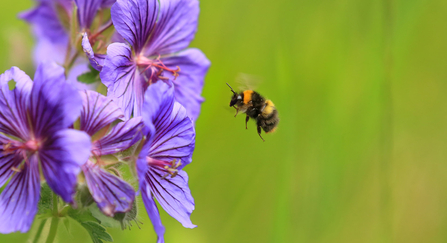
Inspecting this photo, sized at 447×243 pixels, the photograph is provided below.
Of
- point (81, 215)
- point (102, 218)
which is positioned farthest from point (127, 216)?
point (81, 215)

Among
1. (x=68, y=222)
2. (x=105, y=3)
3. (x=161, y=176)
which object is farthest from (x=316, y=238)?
(x=105, y=3)

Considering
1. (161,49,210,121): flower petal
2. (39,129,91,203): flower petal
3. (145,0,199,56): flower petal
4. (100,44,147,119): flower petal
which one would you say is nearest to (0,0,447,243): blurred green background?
(161,49,210,121): flower petal

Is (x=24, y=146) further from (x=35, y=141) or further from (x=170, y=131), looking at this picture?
(x=170, y=131)

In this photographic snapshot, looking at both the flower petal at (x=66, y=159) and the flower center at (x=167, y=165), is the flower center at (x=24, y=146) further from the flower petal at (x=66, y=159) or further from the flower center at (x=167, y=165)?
the flower center at (x=167, y=165)

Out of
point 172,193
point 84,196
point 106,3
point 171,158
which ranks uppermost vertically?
point 106,3

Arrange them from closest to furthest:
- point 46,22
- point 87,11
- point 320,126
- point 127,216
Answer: point 127,216 → point 87,11 → point 46,22 → point 320,126
